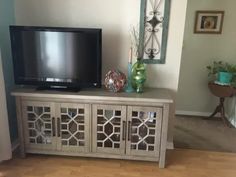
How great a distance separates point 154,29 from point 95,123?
1160 millimetres

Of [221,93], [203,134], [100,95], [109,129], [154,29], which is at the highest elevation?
[154,29]

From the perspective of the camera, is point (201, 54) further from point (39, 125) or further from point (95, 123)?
point (39, 125)

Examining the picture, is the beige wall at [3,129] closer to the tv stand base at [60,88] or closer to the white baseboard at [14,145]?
the white baseboard at [14,145]

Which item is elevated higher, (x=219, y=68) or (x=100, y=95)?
(x=219, y=68)

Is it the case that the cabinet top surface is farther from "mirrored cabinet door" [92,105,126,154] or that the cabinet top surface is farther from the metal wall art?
the metal wall art

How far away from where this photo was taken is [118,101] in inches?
93.8

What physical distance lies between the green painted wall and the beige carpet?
1.95m

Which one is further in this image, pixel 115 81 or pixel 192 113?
pixel 192 113
